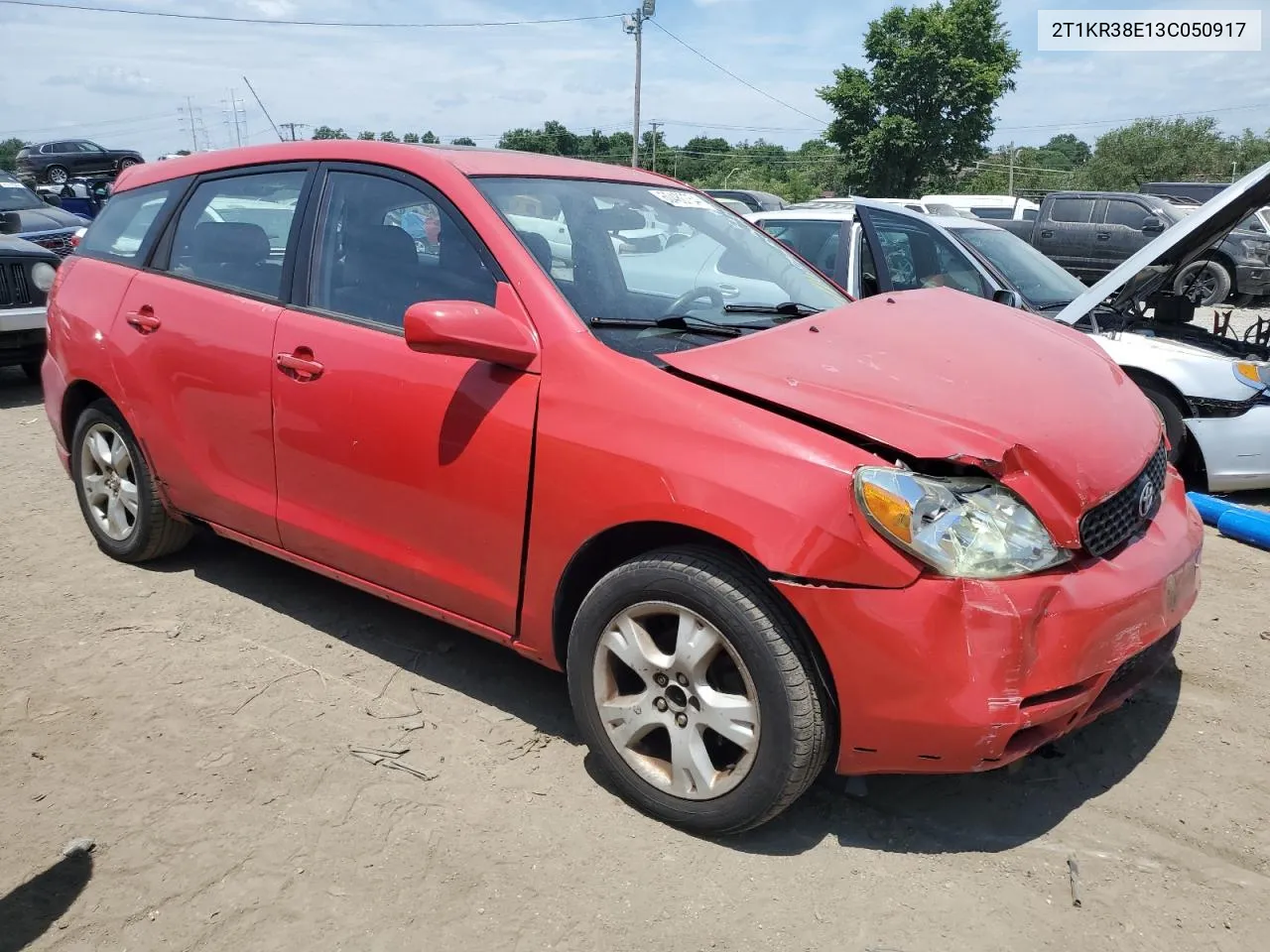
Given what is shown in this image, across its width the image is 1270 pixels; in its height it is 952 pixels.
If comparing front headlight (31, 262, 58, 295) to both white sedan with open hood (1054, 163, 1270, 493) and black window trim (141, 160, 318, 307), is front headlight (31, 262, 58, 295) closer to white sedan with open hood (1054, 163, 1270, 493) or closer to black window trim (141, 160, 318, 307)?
black window trim (141, 160, 318, 307)

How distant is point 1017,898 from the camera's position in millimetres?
2402

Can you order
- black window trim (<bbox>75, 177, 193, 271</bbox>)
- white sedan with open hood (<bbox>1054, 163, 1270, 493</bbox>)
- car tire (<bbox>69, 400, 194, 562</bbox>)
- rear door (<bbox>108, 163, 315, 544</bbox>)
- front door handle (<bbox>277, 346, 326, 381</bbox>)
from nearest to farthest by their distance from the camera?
1. front door handle (<bbox>277, 346, 326, 381</bbox>)
2. rear door (<bbox>108, 163, 315, 544</bbox>)
3. black window trim (<bbox>75, 177, 193, 271</bbox>)
4. car tire (<bbox>69, 400, 194, 562</bbox>)
5. white sedan with open hood (<bbox>1054, 163, 1270, 493</bbox>)

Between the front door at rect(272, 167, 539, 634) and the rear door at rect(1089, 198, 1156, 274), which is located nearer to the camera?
the front door at rect(272, 167, 539, 634)

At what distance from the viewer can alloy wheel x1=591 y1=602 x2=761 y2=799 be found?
2.49m

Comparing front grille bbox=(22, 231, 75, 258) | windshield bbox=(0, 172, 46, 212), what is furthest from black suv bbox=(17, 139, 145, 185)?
front grille bbox=(22, 231, 75, 258)

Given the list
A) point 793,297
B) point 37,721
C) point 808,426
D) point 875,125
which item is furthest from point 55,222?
point 875,125

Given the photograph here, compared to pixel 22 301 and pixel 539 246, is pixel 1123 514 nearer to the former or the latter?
pixel 539 246

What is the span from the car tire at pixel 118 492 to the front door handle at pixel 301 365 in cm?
114

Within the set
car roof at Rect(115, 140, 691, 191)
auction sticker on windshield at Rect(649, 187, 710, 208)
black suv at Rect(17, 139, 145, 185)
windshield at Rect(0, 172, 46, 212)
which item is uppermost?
black suv at Rect(17, 139, 145, 185)

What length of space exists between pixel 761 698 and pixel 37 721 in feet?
7.87

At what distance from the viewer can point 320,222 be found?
11.2ft

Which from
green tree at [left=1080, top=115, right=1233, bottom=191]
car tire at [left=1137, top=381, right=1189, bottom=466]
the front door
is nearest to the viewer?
the front door

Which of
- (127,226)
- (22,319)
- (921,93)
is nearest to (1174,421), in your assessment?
(127,226)

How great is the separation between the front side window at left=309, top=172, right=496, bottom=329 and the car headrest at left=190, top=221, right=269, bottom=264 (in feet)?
1.21
